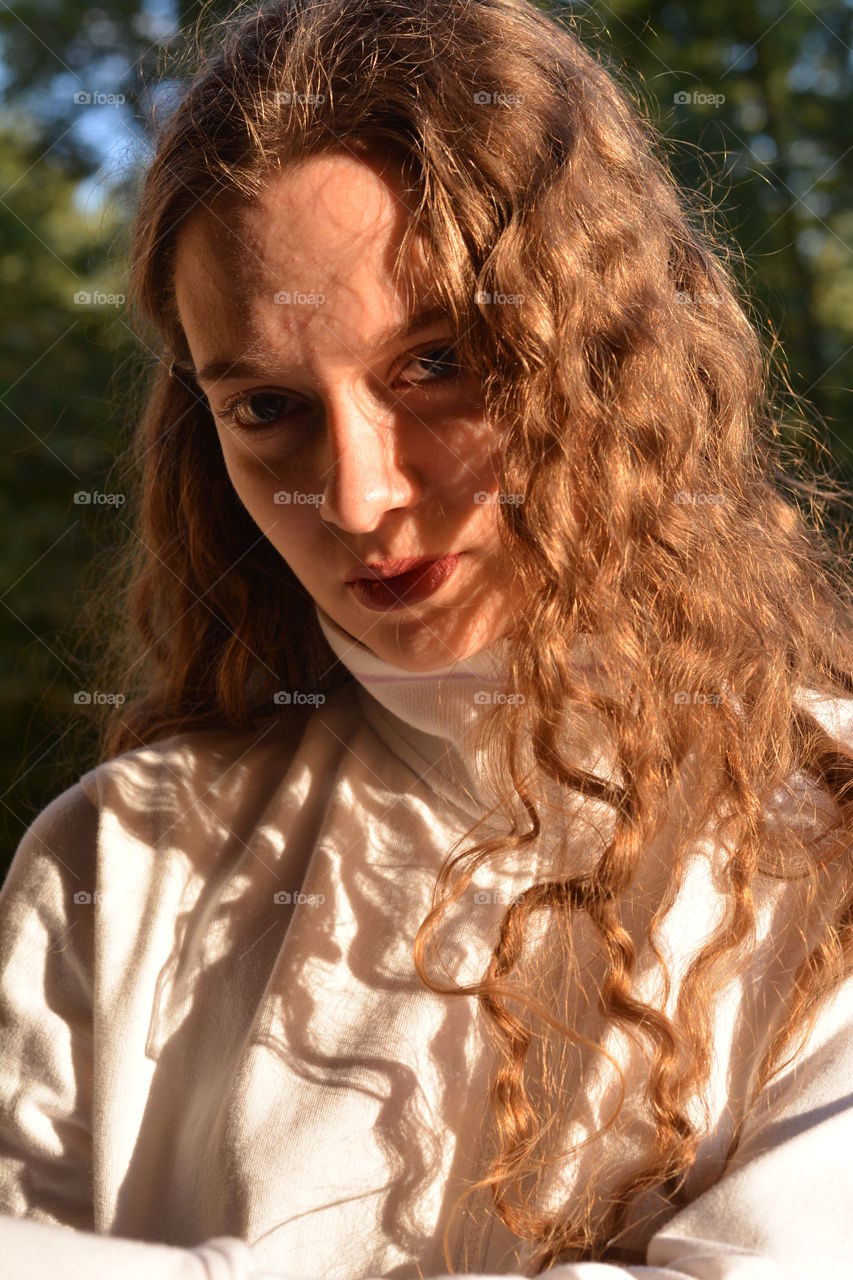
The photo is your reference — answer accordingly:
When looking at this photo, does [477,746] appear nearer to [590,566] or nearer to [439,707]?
[439,707]

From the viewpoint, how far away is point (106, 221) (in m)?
1.63

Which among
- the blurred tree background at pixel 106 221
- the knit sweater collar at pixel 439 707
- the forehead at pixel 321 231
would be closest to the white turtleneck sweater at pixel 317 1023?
the knit sweater collar at pixel 439 707

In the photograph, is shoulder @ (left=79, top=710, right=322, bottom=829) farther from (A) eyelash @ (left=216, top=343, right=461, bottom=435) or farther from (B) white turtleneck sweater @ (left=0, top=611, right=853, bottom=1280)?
(A) eyelash @ (left=216, top=343, right=461, bottom=435)

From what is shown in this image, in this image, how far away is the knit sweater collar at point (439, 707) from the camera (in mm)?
976

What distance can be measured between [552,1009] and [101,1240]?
1.28 ft

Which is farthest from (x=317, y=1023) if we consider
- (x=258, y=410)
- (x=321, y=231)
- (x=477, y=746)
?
(x=321, y=231)

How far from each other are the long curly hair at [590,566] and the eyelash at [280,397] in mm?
18

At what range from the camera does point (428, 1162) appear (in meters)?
0.90

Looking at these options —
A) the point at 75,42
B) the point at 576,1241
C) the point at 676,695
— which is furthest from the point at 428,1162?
the point at 75,42

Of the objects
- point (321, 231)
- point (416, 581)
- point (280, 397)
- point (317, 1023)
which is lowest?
point (317, 1023)

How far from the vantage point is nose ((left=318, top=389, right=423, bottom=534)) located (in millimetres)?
869

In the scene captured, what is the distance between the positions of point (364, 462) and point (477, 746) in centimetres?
26

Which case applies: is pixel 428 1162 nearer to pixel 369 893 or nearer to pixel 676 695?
pixel 369 893

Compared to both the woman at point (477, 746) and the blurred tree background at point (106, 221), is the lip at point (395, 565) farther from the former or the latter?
the blurred tree background at point (106, 221)
